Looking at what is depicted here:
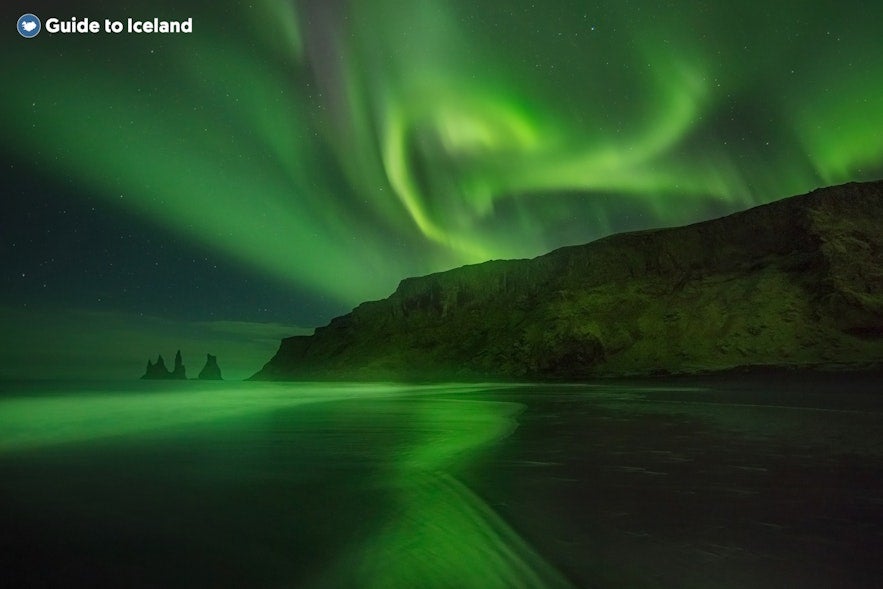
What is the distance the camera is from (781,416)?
2419cm

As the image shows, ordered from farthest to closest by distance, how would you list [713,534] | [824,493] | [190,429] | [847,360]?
[847,360]
[190,429]
[824,493]
[713,534]

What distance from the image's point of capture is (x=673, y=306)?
12569cm

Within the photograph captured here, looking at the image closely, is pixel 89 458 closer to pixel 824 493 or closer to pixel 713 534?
pixel 713 534

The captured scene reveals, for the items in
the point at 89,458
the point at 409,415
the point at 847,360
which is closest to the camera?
the point at 89,458

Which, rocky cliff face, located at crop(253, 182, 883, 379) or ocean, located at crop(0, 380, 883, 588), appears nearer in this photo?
ocean, located at crop(0, 380, 883, 588)

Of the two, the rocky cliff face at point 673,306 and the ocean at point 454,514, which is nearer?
the ocean at point 454,514

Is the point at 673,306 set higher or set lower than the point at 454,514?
higher

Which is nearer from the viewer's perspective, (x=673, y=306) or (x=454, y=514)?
(x=454, y=514)

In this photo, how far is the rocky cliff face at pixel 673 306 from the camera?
98.3m

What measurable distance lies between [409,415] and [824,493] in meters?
19.8

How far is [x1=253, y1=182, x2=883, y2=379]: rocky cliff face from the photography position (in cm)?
9831

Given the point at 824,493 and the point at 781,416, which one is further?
the point at 781,416

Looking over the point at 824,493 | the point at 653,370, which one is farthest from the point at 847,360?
the point at 824,493

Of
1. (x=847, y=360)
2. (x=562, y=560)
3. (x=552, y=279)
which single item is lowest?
(x=847, y=360)
